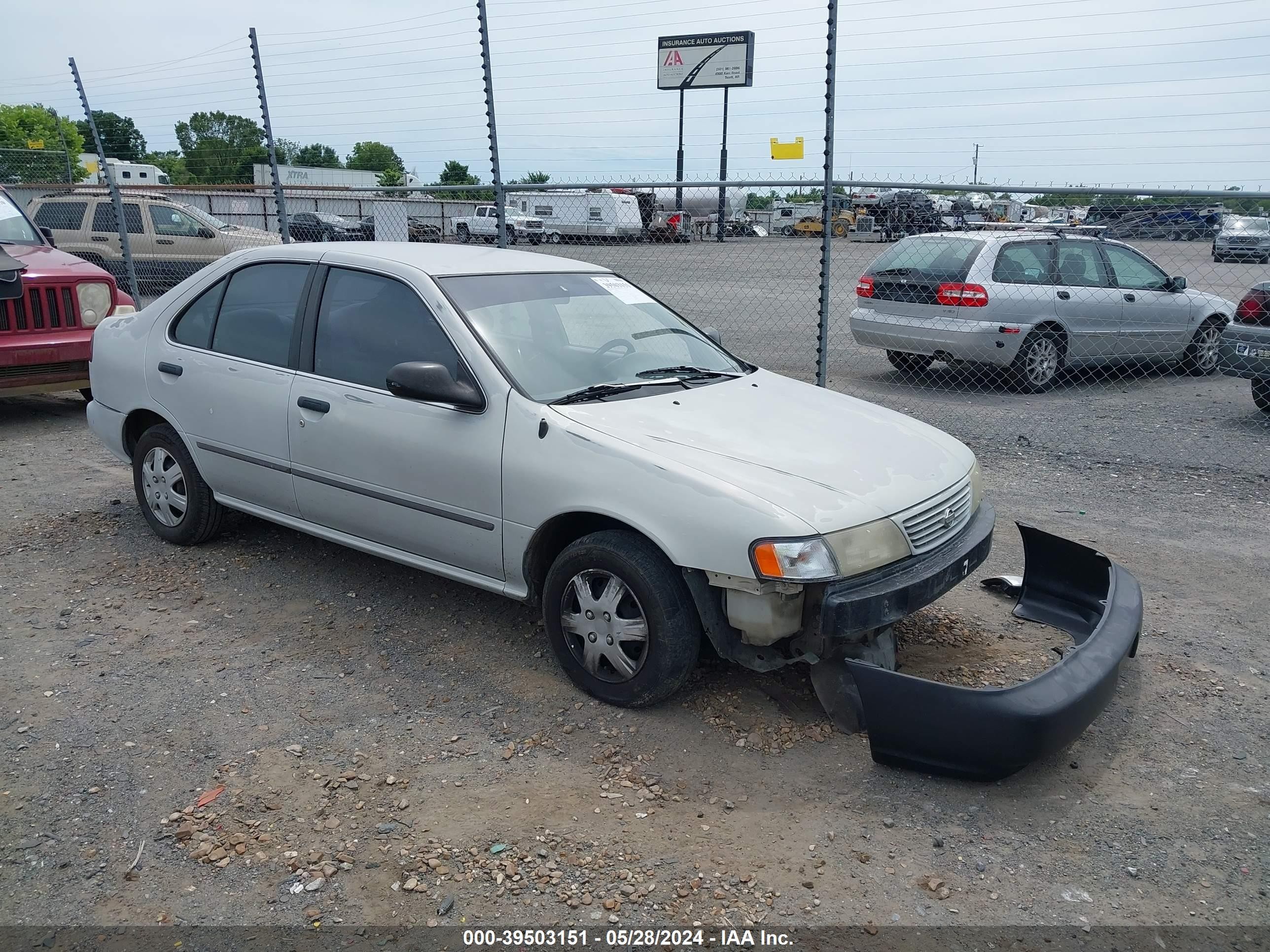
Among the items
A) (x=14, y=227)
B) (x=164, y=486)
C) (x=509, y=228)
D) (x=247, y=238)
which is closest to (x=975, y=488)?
(x=164, y=486)

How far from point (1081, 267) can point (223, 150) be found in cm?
1218

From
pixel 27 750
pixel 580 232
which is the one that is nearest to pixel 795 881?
pixel 27 750

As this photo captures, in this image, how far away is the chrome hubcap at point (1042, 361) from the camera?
9.93m

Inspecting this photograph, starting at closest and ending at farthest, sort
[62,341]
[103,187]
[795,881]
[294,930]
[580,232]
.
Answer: [294,930]
[795,881]
[62,341]
[580,232]
[103,187]

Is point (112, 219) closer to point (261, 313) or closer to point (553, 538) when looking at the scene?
point (261, 313)

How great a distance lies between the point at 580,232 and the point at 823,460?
943 cm

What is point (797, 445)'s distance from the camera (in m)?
3.94

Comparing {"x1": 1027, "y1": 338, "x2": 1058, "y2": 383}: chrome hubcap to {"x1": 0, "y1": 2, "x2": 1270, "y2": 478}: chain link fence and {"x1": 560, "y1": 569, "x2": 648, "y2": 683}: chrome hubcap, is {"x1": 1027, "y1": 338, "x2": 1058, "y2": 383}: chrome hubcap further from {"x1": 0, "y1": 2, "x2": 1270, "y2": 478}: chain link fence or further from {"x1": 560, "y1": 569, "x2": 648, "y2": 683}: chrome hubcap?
{"x1": 560, "y1": 569, "x2": 648, "y2": 683}: chrome hubcap

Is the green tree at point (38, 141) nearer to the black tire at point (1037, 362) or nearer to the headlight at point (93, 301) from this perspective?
the headlight at point (93, 301)

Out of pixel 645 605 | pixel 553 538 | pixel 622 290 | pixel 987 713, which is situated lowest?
pixel 987 713

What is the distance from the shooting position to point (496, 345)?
4262 millimetres

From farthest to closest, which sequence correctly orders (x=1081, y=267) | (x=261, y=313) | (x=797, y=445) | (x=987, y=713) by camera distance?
(x=1081, y=267), (x=261, y=313), (x=797, y=445), (x=987, y=713)

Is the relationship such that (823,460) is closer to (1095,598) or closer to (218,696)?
(1095,598)

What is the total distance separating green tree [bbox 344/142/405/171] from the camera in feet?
49.3
